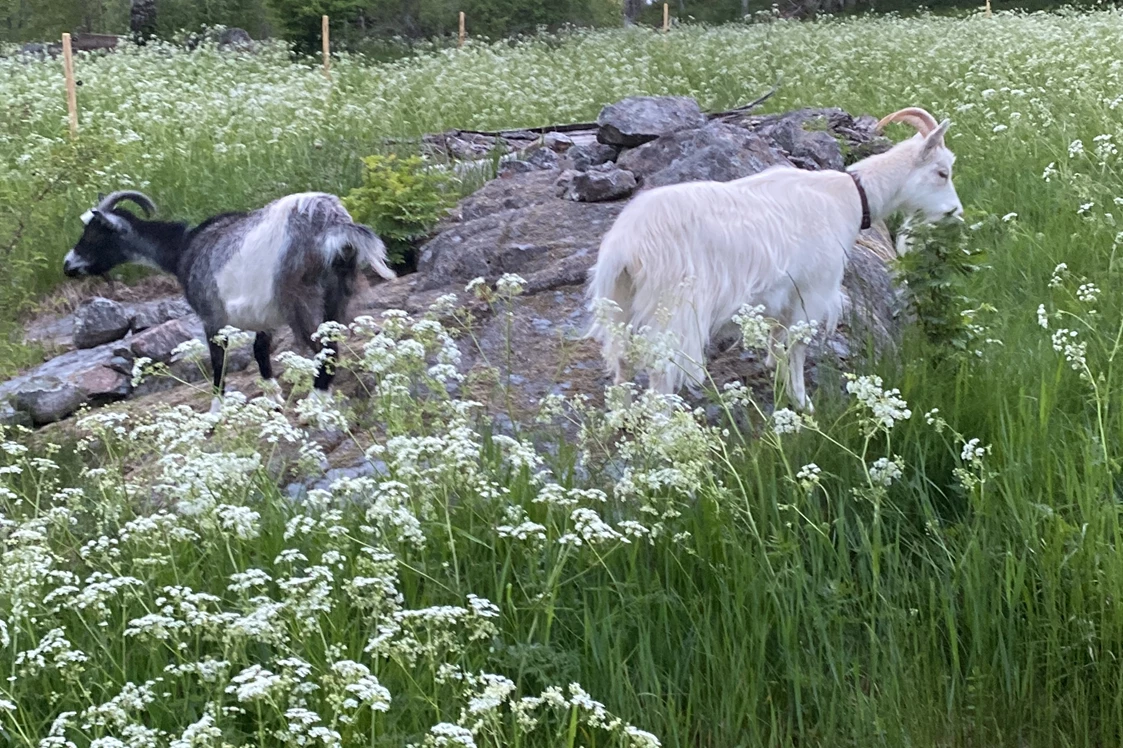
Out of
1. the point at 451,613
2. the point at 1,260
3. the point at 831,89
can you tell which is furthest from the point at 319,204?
the point at 831,89

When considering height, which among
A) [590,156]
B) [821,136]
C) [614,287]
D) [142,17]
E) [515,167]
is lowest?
[614,287]

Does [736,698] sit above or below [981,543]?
→ below

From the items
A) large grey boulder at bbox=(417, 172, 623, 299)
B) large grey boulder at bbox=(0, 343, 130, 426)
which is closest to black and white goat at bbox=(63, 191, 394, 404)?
large grey boulder at bbox=(417, 172, 623, 299)

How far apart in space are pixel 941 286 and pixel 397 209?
444 cm

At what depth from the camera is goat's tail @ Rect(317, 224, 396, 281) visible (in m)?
5.62

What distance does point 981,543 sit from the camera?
3.11 m

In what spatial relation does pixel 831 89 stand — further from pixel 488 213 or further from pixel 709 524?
pixel 709 524

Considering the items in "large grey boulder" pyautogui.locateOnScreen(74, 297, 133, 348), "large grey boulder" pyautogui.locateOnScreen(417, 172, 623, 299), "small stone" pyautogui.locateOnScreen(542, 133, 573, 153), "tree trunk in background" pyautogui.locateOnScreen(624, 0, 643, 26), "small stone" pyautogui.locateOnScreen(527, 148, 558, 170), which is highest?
"tree trunk in background" pyautogui.locateOnScreen(624, 0, 643, 26)

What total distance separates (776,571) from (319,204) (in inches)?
142

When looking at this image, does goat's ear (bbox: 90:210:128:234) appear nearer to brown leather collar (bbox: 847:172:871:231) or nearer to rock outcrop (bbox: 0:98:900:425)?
rock outcrop (bbox: 0:98:900:425)

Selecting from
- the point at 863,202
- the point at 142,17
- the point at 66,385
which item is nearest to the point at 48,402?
the point at 66,385

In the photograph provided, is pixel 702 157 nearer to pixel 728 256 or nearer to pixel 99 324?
pixel 728 256

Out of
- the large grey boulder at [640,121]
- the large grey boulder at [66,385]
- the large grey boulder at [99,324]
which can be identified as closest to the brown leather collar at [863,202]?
the large grey boulder at [640,121]

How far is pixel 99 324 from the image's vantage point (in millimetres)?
7559
